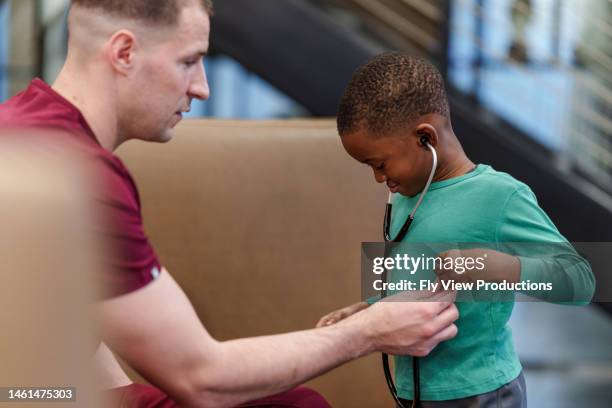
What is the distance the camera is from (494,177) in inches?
44.9

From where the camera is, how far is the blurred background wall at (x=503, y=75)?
8.56 ft

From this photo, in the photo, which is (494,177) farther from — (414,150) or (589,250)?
(589,250)

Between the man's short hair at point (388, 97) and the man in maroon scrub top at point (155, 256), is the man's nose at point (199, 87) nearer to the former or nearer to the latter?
the man in maroon scrub top at point (155, 256)

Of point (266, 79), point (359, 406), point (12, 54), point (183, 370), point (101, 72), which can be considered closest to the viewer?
point (183, 370)

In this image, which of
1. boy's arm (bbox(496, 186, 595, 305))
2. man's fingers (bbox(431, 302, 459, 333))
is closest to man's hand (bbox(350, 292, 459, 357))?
man's fingers (bbox(431, 302, 459, 333))

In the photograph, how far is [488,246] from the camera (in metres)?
1.10

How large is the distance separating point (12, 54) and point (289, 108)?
210 centimetres

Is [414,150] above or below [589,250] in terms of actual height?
above

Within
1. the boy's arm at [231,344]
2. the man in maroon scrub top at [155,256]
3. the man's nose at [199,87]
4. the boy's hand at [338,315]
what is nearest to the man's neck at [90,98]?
the man in maroon scrub top at [155,256]

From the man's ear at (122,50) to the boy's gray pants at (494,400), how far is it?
0.61m

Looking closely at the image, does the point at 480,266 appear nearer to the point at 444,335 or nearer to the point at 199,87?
the point at 444,335

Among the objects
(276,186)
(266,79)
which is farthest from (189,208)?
(266,79)

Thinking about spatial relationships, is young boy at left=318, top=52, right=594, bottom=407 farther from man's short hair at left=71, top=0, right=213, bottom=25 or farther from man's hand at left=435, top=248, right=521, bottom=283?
man's short hair at left=71, top=0, right=213, bottom=25

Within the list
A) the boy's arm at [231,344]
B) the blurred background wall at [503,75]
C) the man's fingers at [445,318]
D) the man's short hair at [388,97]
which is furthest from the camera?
the blurred background wall at [503,75]
